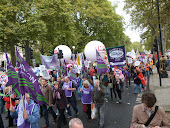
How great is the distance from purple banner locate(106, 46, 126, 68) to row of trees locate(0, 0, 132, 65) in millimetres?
12345

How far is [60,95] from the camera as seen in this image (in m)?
6.43

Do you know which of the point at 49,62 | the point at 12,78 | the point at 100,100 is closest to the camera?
the point at 12,78

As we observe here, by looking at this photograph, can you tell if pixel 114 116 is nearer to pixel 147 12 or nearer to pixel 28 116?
pixel 28 116

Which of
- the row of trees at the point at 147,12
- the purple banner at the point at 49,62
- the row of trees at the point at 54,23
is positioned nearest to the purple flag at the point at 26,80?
the row of trees at the point at 147,12

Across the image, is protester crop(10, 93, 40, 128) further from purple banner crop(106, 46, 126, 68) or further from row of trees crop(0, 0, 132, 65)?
row of trees crop(0, 0, 132, 65)

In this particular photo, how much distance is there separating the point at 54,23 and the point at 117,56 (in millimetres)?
15958

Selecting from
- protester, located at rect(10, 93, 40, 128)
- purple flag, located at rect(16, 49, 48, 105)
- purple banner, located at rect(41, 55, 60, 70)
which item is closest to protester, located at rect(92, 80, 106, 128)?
purple flag, located at rect(16, 49, 48, 105)

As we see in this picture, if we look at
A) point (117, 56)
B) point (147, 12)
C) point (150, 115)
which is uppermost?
point (147, 12)

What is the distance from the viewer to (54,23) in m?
24.9

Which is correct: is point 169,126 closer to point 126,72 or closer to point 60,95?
point 60,95

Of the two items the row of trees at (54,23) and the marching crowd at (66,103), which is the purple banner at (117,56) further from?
the row of trees at (54,23)

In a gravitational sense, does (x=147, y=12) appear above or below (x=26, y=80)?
above

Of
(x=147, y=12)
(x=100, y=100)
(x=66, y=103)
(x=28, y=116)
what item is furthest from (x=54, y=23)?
(x=28, y=116)

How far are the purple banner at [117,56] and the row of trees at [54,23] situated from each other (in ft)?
40.5
